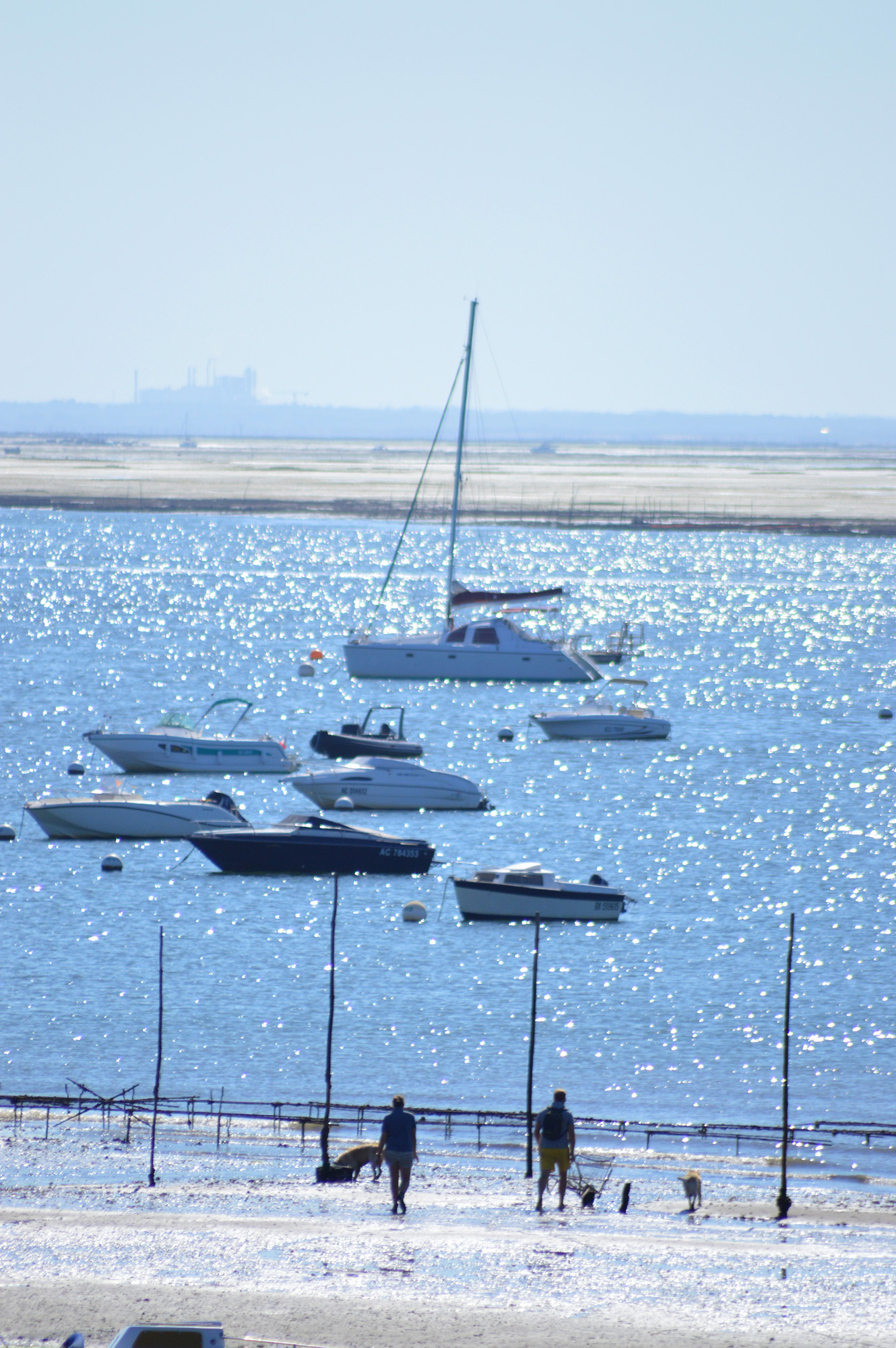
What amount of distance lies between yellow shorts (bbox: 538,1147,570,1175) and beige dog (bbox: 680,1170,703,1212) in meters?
2.54

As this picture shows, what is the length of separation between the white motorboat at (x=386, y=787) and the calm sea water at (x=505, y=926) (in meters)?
0.83

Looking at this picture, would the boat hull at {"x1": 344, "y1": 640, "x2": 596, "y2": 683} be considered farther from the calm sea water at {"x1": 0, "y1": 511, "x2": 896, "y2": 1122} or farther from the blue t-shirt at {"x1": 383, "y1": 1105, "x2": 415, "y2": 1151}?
the blue t-shirt at {"x1": 383, "y1": 1105, "x2": 415, "y2": 1151}

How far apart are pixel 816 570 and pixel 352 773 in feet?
434

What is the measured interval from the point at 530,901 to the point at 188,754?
2310 cm

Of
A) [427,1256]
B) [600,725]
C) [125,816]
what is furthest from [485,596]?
[427,1256]

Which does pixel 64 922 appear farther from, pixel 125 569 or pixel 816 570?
pixel 816 570

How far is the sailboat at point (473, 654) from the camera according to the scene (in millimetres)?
88500

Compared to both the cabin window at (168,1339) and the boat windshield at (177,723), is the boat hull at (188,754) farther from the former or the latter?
the cabin window at (168,1339)

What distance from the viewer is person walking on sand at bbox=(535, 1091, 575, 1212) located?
71.2 feet

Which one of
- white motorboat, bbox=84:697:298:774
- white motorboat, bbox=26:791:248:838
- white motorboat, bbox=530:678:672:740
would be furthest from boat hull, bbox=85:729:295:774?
white motorboat, bbox=530:678:672:740

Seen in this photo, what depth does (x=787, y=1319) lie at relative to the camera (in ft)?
58.6

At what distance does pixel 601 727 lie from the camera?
2982 inches

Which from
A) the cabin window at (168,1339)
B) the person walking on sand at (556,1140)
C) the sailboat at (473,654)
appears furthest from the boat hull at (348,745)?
the cabin window at (168,1339)

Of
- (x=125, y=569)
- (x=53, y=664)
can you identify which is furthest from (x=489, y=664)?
(x=125, y=569)
